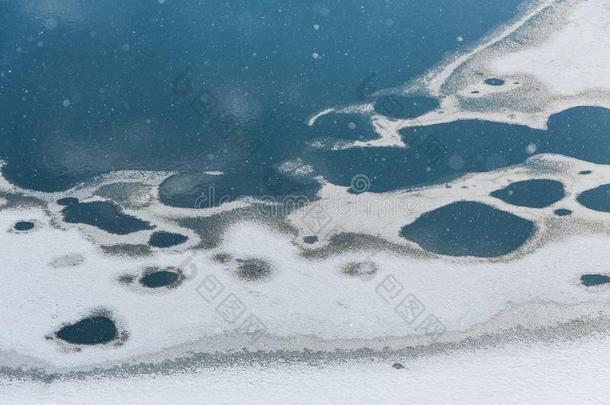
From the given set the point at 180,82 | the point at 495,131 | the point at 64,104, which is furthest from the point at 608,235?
the point at 64,104

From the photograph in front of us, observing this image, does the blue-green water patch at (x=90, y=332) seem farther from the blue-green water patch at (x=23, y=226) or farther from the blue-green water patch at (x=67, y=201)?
the blue-green water patch at (x=67, y=201)

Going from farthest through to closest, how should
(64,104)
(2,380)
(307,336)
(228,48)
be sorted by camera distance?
(228,48), (64,104), (307,336), (2,380)

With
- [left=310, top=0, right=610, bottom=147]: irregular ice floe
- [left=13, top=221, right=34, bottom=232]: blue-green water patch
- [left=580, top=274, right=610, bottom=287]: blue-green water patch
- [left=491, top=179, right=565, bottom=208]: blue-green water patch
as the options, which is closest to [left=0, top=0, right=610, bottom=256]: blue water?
[left=491, top=179, right=565, bottom=208]: blue-green water patch

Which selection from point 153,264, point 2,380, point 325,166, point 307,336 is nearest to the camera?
point 2,380

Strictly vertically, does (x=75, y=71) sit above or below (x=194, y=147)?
above

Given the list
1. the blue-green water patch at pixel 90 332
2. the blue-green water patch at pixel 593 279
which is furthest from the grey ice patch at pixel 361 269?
the blue-green water patch at pixel 90 332

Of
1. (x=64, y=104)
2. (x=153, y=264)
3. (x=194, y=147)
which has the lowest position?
(x=153, y=264)

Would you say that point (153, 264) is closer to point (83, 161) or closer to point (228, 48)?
point (83, 161)
